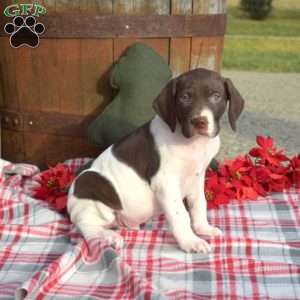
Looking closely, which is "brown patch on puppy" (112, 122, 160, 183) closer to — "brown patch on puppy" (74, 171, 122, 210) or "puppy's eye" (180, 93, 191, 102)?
"brown patch on puppy" (74, 171, 122, 210)

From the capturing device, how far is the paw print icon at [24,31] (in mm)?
4270

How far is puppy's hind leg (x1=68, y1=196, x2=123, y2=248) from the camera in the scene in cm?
331

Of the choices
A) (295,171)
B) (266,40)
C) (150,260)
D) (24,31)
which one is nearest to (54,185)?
(150,260)

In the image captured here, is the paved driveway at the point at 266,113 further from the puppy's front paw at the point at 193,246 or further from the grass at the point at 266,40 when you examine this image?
the puppy's front paw at the point at 193,246

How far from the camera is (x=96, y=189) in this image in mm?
3385

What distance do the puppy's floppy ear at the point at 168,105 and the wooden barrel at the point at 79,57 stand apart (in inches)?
49.6

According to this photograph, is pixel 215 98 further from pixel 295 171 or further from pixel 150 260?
pixel 295 171

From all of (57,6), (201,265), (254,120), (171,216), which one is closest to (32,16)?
(57,6)

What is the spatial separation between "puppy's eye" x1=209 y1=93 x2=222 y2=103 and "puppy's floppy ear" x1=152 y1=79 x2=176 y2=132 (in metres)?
0.21

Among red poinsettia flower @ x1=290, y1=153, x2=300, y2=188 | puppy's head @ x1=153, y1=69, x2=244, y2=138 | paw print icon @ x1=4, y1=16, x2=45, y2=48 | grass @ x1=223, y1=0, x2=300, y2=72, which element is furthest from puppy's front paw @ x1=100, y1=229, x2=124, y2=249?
grass @ x1=223, y1=0, x2=300, y2=72

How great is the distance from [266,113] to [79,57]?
4250 mm

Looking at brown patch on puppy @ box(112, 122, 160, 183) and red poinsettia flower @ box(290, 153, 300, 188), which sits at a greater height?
brown patch on puppy @ box(112, 122, 160, 183)

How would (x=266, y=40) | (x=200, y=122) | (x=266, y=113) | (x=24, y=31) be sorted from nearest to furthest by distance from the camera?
(x=200, y=122) → (x=24, y=31) → (x=266, y=113) → (x=266, y=40)

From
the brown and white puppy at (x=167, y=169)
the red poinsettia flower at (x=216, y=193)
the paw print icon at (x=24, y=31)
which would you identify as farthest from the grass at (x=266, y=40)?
the brown and white puppy at (x=167, y=169)
